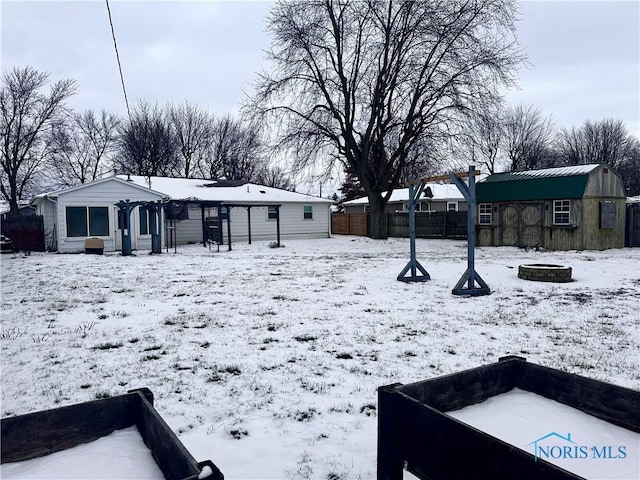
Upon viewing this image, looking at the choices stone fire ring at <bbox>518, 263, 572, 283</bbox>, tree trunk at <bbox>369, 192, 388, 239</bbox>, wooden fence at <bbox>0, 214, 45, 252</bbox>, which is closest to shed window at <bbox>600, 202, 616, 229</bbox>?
stone fire ring at <bbox>518, 263, 572, 283</bbox>

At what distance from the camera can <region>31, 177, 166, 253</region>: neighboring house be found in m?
17.6

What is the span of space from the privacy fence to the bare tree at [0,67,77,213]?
2299 centimetres

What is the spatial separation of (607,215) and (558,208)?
6.41ft

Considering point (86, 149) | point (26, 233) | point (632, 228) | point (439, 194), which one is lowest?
point (632, 228)

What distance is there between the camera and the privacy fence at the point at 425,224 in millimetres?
25859

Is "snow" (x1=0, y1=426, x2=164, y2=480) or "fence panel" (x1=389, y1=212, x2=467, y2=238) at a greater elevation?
"fence panel" (x1=389, y1=212, x2=467, y2=238)

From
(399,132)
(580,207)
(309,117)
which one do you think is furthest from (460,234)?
(309,117)

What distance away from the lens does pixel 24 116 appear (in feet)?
99.3

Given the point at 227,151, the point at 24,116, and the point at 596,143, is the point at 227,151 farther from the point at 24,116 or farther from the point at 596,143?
the point at 596,143

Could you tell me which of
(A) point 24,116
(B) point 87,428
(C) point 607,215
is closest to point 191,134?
(A) point 24,116

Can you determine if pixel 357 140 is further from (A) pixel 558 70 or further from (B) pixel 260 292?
(B) pixel 260 292

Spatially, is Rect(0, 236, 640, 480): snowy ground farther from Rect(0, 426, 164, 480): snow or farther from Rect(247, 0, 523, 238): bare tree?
Rect(247, 0, 523, 238): bare tree

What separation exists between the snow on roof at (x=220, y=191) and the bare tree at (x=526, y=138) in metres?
24.3

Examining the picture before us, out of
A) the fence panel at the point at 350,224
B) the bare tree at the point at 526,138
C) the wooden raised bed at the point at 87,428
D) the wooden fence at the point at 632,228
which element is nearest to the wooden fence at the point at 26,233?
the fence panel at the point at 350,224
